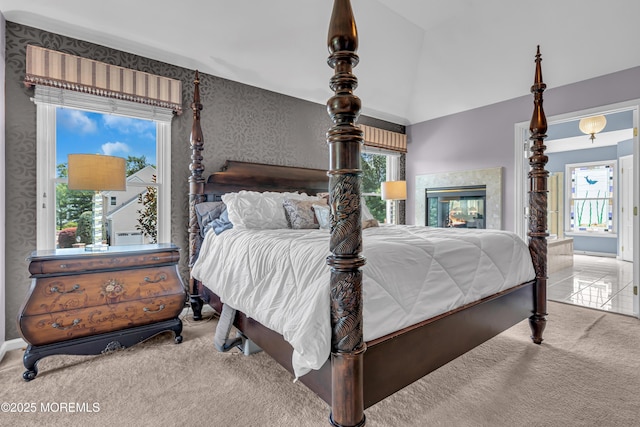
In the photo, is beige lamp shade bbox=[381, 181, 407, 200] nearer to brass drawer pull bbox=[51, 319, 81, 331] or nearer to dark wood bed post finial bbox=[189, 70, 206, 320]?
dark wood bed post finial bbox=[189, 70, 206, 320]

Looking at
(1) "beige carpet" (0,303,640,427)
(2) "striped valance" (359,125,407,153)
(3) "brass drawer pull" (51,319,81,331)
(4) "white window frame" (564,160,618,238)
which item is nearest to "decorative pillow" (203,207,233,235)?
(1) "beige carpet" (0,303,640,427)

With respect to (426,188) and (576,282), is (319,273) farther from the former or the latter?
(576,282)

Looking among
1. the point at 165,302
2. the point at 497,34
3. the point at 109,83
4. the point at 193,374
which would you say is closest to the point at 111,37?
the point at 109,83

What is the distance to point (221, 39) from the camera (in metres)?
3.10

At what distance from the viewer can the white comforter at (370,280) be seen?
4.40ft

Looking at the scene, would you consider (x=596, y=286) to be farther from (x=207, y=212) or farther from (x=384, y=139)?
(x=207, y=212)

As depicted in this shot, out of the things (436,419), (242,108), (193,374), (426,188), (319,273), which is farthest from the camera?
(426,188)

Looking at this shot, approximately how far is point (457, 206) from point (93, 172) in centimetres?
449

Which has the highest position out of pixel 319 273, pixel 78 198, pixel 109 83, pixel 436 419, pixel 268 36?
pixel 268 36

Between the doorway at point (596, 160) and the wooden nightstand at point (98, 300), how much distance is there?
415 centimetres

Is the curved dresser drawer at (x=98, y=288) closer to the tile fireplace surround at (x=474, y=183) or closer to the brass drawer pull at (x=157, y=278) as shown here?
the brass drawer pull at (x=157, y=278)

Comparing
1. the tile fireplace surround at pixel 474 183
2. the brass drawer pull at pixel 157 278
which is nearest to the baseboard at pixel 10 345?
the brass drawer pull at pixel 157 278

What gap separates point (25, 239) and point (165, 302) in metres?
1.21

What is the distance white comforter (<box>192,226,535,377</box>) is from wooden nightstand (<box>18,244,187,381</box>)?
46 cm
